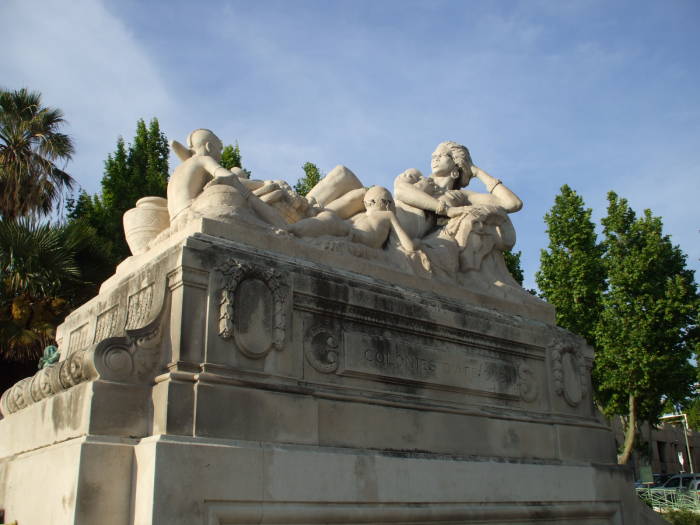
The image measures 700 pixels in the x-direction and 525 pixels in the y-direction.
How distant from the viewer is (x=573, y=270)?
24953 millimetres

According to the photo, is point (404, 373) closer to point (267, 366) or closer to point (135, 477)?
point (267, 366)

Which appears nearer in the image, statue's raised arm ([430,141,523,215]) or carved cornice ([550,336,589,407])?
carved cornice ([550,336,589,407])

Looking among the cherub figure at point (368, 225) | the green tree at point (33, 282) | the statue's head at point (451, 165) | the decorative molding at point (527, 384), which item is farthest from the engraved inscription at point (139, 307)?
the green tree at point (33, 282)

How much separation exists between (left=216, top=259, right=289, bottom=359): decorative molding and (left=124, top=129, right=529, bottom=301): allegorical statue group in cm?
68

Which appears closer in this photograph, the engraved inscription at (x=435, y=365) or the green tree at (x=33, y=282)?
the engraved inscription at (x=435, y=365)

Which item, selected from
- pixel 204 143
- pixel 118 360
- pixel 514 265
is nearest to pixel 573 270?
pixel 514 265

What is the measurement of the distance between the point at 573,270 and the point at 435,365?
1987cm

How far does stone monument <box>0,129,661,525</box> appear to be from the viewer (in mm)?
4727

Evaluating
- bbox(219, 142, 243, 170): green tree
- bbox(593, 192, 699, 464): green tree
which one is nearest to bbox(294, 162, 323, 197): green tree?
bbox(219, 142, 243, 170): green tree

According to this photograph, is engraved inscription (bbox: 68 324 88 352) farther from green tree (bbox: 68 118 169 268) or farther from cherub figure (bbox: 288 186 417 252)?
green tree (bbox: 68 118 169 268)

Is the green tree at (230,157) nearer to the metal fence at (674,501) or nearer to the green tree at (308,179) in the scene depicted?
the green tree at (308,179)

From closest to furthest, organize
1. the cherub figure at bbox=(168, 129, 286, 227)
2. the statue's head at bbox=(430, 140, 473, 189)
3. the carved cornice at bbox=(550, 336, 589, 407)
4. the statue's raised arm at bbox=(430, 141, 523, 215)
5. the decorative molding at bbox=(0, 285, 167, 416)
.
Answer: the decorative molding at bbox=(0, 285, 167, 416), the cherub figure at bbox=(168, 129, 286, 227), the carved cornice at bbox=(550, 336, 589, 407), the statue's raised arm at bbox=(430, 141, 523, 215), the statue's head at bbox=(430, 140, 473, 189)

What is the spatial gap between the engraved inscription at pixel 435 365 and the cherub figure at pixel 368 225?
1.19 meters

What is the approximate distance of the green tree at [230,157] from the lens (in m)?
23.8
